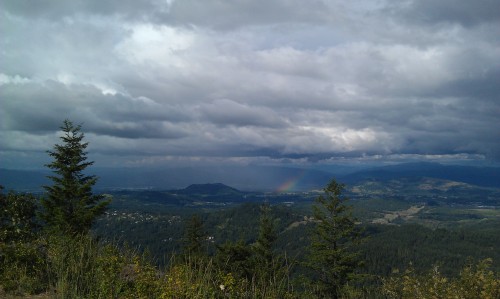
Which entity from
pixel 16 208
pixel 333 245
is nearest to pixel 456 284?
pixel 333 245

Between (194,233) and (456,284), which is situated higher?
(456,284)

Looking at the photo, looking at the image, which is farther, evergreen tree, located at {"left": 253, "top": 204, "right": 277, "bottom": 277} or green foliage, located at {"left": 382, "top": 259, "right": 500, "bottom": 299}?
evergreen tree, located at {"left": 253, "top": 204, "right": 277, "bottom": 277}

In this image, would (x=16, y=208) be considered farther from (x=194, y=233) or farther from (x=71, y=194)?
(x=194, y=233)

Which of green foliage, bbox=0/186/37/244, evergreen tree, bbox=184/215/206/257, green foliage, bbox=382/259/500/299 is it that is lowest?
evergreen tree, bbox=184/215/206/257

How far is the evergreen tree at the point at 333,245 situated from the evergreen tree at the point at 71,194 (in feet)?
76.5

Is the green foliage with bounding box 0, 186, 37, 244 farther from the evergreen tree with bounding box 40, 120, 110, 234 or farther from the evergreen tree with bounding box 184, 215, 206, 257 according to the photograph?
the evergreen tree with bounding box 184, 215, 206, 257

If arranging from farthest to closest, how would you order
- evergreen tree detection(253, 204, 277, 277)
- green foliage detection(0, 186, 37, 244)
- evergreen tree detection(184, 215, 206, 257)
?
1. evergreen tree detection(184, 215, 206, 257)
2. evergreen tree detection(253, 204, 277, 277)
3. green foliage detection(0, 186, 37, 244)

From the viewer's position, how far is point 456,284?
1202 centimetres

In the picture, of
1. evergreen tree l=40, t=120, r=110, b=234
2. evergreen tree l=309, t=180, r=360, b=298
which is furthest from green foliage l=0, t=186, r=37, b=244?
evergreen tree l=309, t=180, r=360, b=298

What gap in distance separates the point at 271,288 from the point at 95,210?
2911 cm

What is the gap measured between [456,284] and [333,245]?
29.4m

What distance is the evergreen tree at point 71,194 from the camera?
32562mm

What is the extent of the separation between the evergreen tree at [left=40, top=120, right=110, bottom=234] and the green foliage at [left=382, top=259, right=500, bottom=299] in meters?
27.2

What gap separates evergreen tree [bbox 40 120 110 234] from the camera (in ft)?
107
